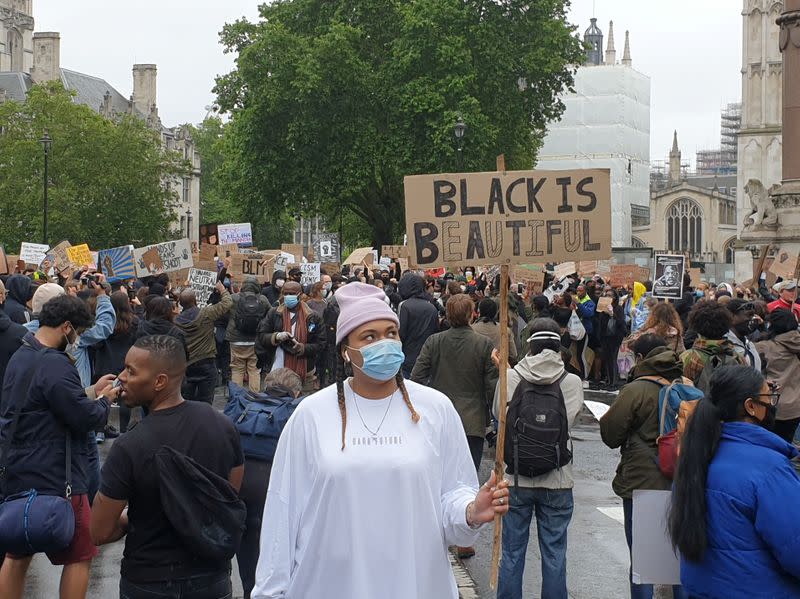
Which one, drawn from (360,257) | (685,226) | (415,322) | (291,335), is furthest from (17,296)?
(685,226)

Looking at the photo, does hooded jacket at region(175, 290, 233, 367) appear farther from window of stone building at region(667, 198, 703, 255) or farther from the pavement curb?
window of stone building at region(667, 198, 703, 255)

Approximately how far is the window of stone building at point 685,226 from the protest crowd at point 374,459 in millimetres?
93689

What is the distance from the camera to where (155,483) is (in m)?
4.75

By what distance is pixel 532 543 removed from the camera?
9.30 m

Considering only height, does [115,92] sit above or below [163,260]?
above

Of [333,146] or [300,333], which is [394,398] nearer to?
[300,333]

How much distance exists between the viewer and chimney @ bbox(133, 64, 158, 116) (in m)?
109

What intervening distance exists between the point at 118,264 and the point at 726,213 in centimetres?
8909

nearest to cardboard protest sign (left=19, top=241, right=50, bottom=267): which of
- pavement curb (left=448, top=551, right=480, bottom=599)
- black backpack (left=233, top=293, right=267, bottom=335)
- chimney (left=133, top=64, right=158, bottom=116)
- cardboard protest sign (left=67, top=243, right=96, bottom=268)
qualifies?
cardboard protest sign (left=67, top=243, right=96, bottom=268)

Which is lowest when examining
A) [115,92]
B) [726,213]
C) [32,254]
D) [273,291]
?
[273,291]

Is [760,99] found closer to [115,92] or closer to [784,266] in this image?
[784,266]

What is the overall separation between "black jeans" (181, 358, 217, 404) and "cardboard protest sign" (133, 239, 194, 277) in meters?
8.05

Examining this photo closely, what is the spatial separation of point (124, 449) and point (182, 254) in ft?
52.9

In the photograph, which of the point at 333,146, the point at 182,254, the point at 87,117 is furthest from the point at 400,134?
the point at 87,117
